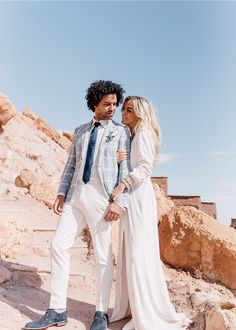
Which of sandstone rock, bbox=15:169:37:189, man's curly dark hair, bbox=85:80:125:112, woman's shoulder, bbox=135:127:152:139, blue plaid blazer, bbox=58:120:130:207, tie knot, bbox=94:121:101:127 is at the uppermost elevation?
sandstone rock, bbox=15:169:37:189

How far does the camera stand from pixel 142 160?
9.56ft

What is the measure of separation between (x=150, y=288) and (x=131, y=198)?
714 mm

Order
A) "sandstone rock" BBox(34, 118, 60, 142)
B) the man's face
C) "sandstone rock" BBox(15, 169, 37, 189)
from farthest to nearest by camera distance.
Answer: "sandstone rock" BBox(34, 118, 60, 142), "sandstone rock" BBox(15, 169, 37, 189), the man's face

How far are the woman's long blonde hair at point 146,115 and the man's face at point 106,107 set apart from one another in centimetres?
12

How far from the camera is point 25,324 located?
2797 millimetres

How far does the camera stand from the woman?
9.37 feet

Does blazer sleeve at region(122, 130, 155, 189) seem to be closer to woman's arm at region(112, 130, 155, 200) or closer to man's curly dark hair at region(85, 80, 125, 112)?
woman's arm at region(112, 130, 155, 200)

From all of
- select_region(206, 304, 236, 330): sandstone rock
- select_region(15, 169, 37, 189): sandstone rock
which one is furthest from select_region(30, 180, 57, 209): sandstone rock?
select_region(206, 304, 236, 330): sandstone rock

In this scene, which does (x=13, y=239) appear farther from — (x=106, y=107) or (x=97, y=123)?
(x=106, y=107)

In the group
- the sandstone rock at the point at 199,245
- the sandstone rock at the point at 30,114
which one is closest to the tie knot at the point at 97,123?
the sandstone rock at the point at 199,245

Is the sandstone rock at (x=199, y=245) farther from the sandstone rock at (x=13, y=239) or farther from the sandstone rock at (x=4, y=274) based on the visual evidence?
the sandstone rock at (x=4, y=274)

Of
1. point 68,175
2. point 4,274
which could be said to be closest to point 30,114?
point 4,274

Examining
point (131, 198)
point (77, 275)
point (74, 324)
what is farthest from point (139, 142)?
point (77, 275)

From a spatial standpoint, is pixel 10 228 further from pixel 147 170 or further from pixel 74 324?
pixel 147 170
